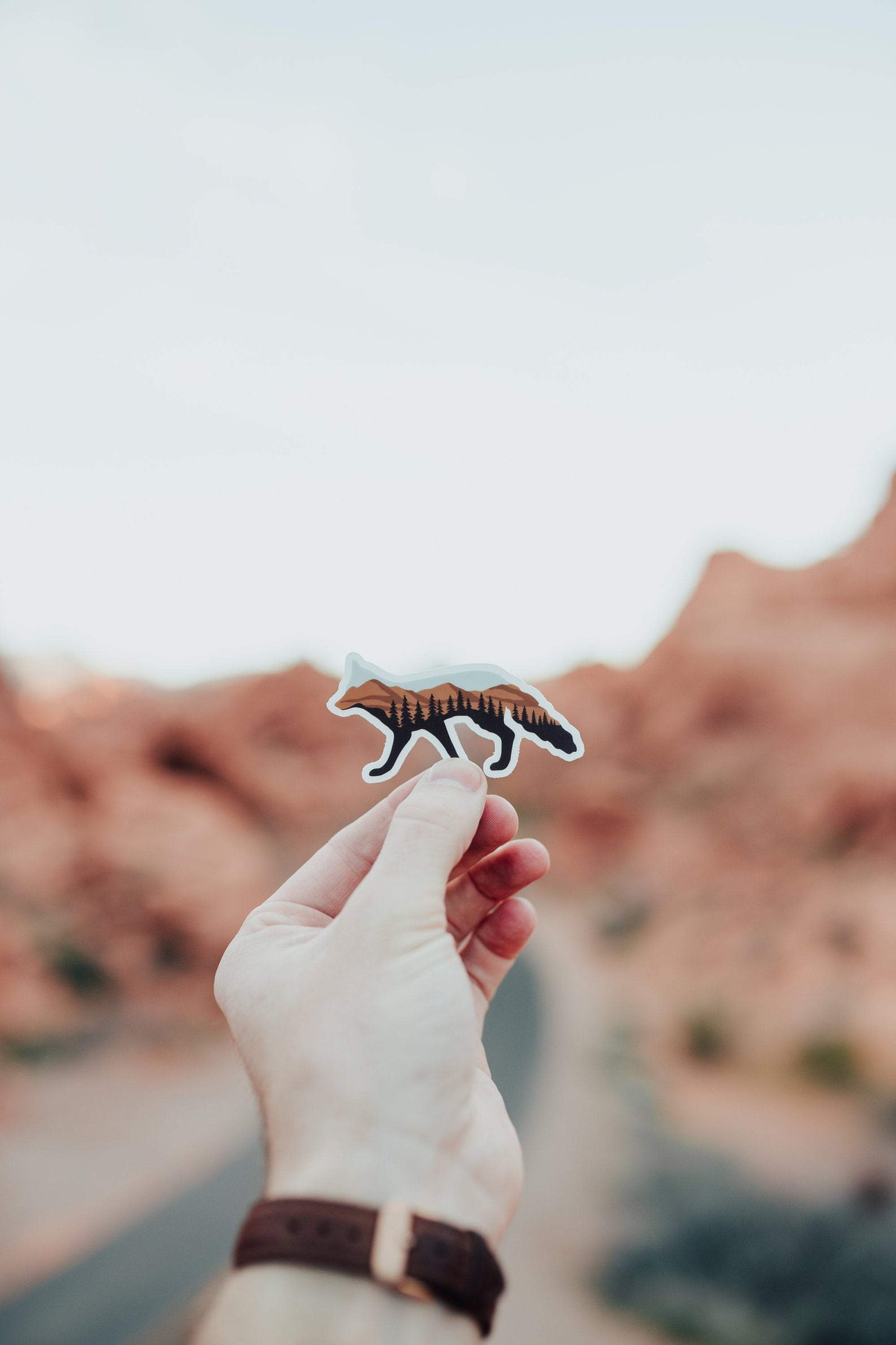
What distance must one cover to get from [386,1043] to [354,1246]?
38 cm

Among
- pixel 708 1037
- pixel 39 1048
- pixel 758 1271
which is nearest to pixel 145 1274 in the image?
pixel 39 1048

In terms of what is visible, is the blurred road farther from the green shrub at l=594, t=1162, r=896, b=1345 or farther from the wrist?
the wrist

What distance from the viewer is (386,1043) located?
5.62 feet

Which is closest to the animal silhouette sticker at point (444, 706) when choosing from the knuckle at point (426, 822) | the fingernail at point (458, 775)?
the fingernail at point (458, 775)

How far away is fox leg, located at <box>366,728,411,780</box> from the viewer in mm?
2686

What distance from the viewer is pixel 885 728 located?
1249 cm

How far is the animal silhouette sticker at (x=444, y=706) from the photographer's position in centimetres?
268

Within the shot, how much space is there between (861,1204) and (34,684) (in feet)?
47.6

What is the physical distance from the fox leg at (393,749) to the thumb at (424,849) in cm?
53

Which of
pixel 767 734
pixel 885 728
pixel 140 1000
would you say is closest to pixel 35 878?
pixel 140 1000

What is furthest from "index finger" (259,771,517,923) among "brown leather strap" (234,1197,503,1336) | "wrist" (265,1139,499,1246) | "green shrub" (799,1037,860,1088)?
"green shrub" (799,1037,860,1088)

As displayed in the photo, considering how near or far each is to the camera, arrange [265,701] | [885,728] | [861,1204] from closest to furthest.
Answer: [861,1204]
[885,728]
[265,701]

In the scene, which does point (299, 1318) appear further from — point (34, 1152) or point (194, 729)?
point (194, 729)

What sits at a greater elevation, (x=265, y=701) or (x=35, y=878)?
(x=265, y=701)
